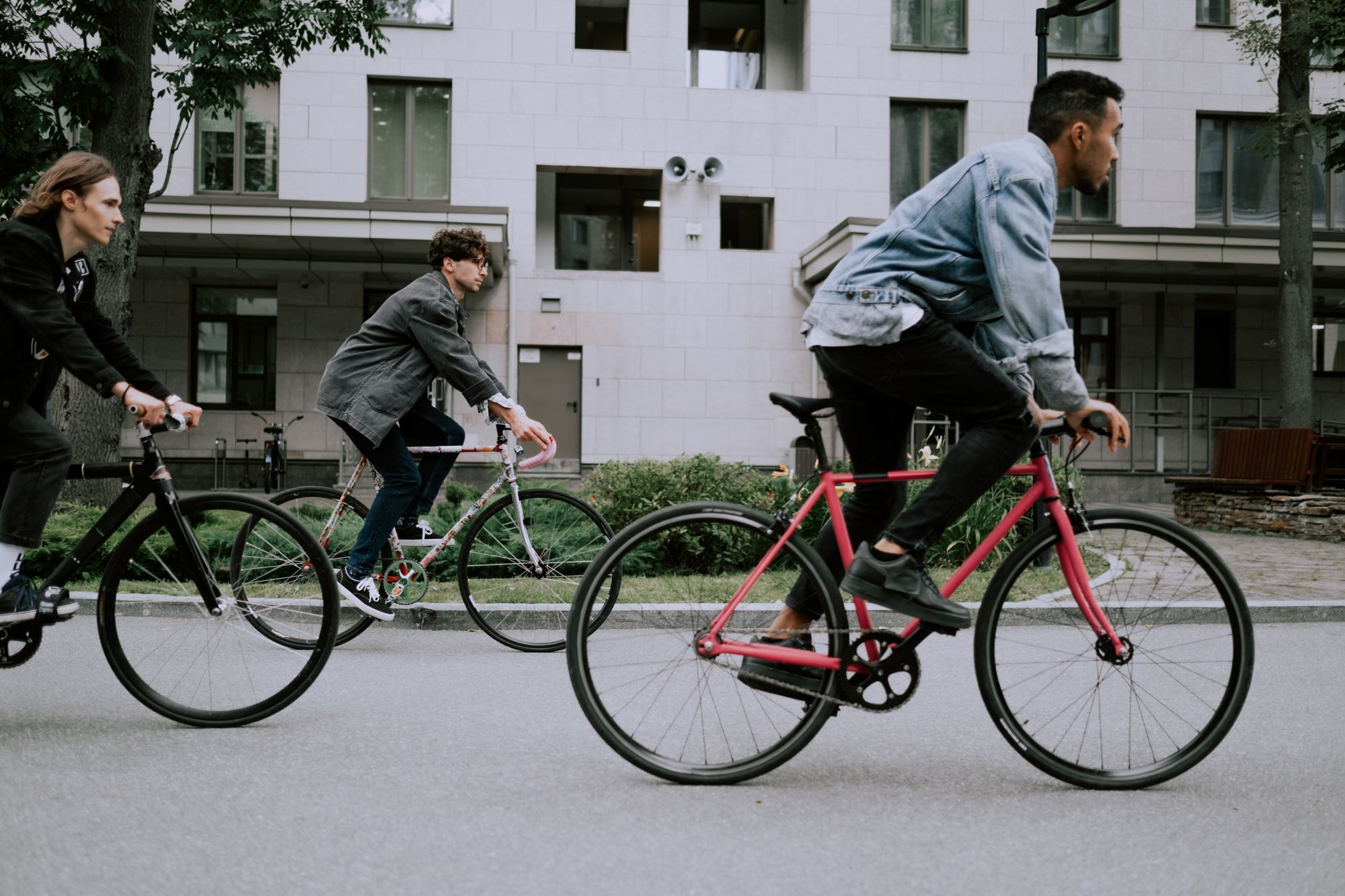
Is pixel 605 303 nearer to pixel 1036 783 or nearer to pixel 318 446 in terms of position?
pixel 318 446

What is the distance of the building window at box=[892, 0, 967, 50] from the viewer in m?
21.7

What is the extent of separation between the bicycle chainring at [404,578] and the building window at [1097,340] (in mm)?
19880

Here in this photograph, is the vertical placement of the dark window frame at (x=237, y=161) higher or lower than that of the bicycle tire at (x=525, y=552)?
higher

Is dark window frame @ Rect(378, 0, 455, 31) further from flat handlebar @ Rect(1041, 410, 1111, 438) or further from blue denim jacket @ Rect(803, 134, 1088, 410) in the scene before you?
flat handlebar @ Rect(1041, 410, 1111, 438)

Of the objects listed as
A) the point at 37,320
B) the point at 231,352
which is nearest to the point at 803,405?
the point at 37,320

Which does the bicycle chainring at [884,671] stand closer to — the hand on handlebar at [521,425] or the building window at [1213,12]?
the hand on handlebar at [521,425]

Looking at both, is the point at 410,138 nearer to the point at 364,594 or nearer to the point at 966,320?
the point at 364,594

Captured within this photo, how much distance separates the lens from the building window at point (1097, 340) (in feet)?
75.1

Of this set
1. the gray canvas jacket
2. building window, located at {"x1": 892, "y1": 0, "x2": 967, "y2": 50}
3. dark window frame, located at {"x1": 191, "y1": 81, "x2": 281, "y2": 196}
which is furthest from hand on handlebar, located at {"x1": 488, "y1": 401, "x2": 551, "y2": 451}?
building window, located at {"x1": 892, "y1": 0, "x2": 967, "y2": 50}

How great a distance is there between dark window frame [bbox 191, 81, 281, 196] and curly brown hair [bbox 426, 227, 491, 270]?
16076 millimetres

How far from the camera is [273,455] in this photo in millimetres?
19562

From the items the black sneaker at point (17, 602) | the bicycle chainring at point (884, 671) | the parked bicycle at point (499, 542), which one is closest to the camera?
the bicycle chainring at point (884, 671)

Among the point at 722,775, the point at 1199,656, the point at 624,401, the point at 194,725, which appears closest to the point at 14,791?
the point at 194,725

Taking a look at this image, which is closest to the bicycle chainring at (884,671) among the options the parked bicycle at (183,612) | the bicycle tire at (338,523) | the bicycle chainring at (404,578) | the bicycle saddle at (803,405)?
the bicycle saddle at (803,405)
